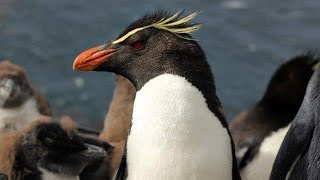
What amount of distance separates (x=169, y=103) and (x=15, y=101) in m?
1.36

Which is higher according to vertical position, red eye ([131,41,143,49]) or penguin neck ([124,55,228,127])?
red eye ([131,41,143,49])

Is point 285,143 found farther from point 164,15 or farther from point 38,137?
point 38,137

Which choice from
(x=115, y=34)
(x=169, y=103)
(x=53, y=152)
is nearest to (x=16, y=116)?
(x=53, y=152)

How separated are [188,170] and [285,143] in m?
0.31

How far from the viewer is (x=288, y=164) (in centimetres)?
226

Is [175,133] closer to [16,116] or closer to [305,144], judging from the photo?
[305,144]

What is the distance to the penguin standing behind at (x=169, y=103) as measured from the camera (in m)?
2.14

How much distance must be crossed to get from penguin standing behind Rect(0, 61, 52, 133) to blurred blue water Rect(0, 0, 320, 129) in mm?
823

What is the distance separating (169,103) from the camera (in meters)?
2.13

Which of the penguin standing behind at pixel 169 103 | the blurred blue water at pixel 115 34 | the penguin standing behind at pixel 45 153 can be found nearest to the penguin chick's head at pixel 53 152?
the penguin standing behind at pixel 45 153

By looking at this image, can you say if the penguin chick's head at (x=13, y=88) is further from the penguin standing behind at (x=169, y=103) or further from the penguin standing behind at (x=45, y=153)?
the penguin standing behind at (x=169, y=103)

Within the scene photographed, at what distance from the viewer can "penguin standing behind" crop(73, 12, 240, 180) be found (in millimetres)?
2137

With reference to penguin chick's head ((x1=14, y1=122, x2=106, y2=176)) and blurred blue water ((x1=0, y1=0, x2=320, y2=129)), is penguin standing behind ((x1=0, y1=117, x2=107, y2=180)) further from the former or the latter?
blurred blue water ((x1=0, y1=0, x2=320, y2=129))

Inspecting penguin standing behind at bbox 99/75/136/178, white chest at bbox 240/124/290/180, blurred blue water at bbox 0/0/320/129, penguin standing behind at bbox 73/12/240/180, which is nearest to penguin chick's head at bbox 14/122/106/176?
penguin standing behind at bbox 99/75/136/178
